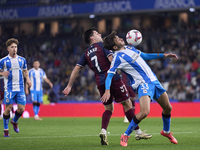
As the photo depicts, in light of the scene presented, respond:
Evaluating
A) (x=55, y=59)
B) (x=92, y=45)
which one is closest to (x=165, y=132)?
(x=92, y=45)

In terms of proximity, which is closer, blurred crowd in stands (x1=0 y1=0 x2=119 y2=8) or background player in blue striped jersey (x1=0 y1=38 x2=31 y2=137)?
background player in blue striped jersey (x1=0 y1=38 x2=31 y2=137)

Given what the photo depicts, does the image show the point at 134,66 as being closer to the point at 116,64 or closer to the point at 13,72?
the point at 116,64

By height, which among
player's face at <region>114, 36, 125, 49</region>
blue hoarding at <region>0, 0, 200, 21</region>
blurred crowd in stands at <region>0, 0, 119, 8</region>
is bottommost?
player's face at <region>114, 36, 125, 49</region>

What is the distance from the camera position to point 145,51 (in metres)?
25.8

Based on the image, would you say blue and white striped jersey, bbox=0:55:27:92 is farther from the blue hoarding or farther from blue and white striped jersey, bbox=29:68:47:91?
the blue hoarding

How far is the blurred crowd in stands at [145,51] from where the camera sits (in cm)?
2115

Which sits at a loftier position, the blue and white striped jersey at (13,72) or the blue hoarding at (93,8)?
the blue hoarding at (93,8)

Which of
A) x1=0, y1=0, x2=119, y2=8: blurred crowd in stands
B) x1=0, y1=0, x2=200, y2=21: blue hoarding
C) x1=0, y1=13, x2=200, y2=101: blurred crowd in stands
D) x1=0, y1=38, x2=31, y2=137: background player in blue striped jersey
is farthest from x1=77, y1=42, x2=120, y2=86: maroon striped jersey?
x1=0, y1=0, x2=119, y2=8: blurred crowd in stands

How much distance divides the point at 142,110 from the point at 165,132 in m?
0.79

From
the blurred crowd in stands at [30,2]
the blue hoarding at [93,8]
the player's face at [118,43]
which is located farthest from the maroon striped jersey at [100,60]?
the blurred crowd in stands at [30,2]

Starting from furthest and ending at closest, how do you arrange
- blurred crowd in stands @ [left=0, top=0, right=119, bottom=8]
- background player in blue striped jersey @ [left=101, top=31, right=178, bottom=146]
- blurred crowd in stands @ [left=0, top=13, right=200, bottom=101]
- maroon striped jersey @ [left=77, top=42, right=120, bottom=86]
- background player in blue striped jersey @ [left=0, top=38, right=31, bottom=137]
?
blurred crowd in stands @ [left=0, top=0, right=119, bottom=8]
blurred crowd in stands @ [left=0, top=13, right=200, bottom=101]
background player in blue striped jersey @ [left=0, top=38, right=31, bottom=137]
maroon striped jersey @ [left=77, top=42, right=120, bottom=86]
background player in blue striped jersey @ [left=101, top=31, right=178, bottom=146]

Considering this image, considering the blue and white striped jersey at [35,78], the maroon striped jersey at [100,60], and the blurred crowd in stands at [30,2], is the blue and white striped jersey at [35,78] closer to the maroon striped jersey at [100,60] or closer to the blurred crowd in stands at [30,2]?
the maroon striped jersey at [100,60]

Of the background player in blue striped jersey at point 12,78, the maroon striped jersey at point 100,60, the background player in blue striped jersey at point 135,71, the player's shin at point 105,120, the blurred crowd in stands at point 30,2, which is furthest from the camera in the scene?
the blurred crowd in stands at point 30,2

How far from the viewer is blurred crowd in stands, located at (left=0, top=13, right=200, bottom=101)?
833 inches
